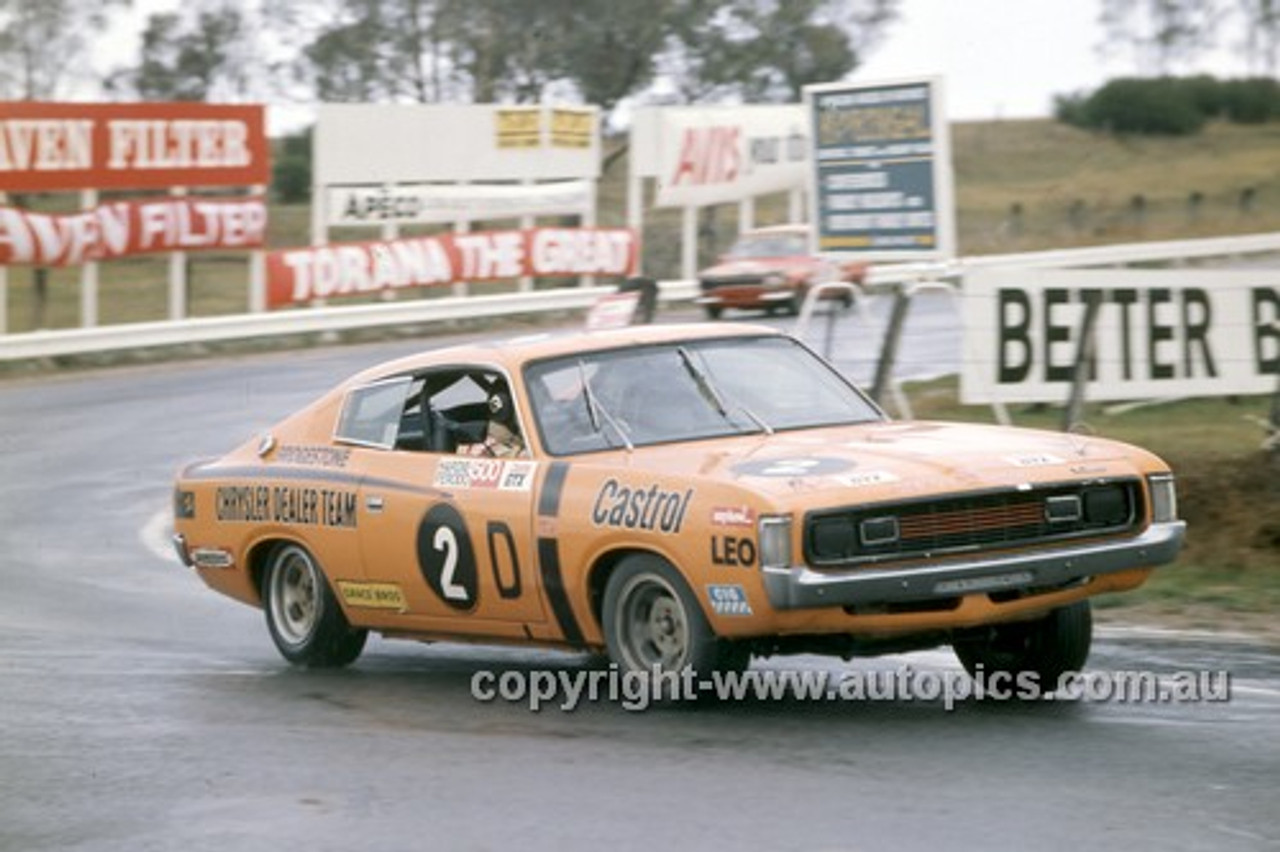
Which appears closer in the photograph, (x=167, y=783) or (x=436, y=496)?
(x=167, y=783)

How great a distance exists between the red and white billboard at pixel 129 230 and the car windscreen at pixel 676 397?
78.0 feet

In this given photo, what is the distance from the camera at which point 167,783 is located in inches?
325

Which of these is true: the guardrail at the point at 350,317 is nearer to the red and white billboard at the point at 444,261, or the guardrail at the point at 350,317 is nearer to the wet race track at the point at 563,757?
the red and white billboard at the point at 444,261

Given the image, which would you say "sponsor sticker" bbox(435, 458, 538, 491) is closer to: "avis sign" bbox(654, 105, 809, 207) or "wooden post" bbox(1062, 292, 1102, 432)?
"wooden post" bbox(1062, 292, 1102, 432)

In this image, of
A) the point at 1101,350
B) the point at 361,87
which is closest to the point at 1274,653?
the point at 1101,350

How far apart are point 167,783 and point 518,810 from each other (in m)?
1.37

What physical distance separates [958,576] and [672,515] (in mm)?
1009

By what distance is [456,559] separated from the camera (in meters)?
9.96

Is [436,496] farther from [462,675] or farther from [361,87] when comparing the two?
[361,87]

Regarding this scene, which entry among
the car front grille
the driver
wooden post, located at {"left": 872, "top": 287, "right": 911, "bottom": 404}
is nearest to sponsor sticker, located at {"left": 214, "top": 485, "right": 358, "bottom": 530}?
the driver

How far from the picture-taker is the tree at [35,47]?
6294 cm

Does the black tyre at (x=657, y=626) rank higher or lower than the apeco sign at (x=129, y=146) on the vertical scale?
lower

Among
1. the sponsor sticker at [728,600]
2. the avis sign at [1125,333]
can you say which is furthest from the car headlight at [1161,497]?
the avis sign at [1125,333]

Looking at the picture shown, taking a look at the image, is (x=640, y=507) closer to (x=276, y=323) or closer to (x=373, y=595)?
(x=373, y=595)
